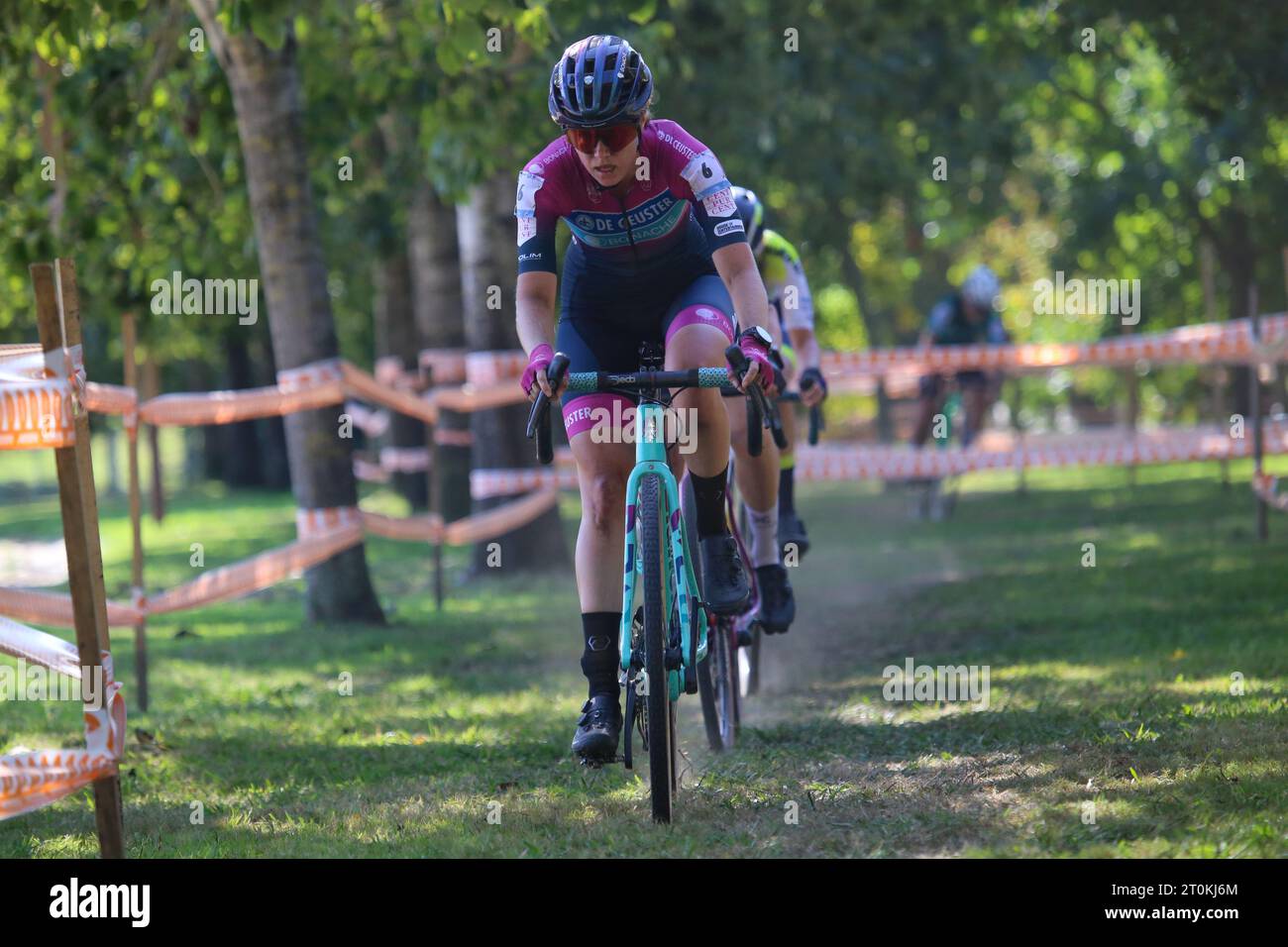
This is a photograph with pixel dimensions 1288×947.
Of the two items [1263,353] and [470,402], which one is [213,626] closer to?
[470,402]

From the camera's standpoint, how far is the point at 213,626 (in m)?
13.2

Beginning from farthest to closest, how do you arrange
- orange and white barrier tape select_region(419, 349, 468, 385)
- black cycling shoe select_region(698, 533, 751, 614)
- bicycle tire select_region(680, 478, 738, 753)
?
1. orange and white barrier tape select_region(419, 349, 468, 385)
2. bicycle tire select_region(680, 478, 738, 753)
3. black cycling shoe select_region(698, 533, 751, 614)

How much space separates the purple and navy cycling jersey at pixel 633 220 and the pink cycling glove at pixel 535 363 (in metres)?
0.37

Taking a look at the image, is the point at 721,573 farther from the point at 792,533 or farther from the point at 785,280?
the point at 785,280

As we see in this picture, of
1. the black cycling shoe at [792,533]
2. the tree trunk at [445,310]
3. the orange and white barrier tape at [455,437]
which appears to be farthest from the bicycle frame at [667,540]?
the orange and white barrier tape at [455,437]

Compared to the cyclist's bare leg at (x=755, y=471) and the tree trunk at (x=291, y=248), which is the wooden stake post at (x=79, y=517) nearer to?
the cyclist's bare leg at (x=755, y=471)

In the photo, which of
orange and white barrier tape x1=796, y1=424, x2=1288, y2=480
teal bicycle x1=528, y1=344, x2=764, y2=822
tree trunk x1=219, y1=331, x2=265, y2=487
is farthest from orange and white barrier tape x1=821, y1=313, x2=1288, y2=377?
tree trunk x1=219, y1=331, x2=265, y2=487

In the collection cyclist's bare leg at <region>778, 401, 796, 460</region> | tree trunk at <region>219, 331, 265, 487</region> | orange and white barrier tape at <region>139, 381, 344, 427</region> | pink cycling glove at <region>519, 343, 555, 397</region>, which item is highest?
pink cycling glove at <region>519, 343, 555, 397</region>

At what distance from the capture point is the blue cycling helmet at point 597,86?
569 centimetres

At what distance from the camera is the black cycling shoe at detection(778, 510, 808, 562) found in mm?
8398

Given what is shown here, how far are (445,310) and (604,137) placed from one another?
11235 mm

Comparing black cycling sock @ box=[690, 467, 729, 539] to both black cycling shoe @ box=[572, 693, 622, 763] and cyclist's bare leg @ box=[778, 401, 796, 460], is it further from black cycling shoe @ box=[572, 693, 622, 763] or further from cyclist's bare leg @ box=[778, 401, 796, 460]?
cyclist's bare leg @ box=[778, 401, 796, 460]

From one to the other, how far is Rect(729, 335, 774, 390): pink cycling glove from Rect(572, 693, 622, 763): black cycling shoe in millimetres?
1185

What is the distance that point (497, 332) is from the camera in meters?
14.5
